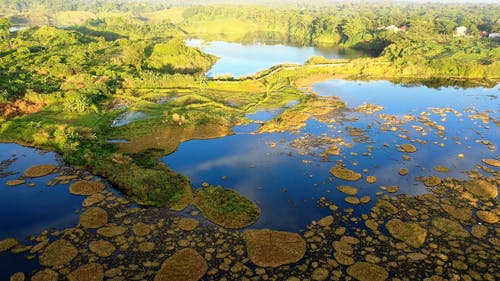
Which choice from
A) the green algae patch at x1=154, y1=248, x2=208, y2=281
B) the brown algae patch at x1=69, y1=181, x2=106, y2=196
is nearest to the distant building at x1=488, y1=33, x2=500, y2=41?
the brown algae patch at x1=69, y1=181, x2=106, y2=196

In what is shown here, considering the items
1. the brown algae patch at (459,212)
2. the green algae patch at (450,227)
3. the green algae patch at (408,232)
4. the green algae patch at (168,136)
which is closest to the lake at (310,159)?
the green algae patch at (168,136)

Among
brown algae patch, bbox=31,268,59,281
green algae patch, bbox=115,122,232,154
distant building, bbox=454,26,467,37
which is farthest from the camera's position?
distant building, bbox=454,26,467,37

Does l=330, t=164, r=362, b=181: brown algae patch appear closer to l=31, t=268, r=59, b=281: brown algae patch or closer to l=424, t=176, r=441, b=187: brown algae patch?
l=424, t=176, r=441, b=187: brown algae patch

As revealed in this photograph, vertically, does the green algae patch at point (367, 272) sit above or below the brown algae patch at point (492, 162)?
above

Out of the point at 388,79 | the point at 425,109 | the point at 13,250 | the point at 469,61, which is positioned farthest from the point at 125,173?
the point at 469,61

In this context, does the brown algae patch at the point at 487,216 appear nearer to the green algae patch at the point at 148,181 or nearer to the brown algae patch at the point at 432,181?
the brown algae patch at the point at 432,181

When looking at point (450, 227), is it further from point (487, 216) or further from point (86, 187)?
point (86, 187)

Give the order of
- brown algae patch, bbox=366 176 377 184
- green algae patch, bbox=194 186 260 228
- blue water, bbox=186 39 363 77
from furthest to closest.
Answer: blue water, bbox=186 39 363 77, brown algae patch, bbox=366 176 377 184, green algae patch, bbox=194 186 260 228
